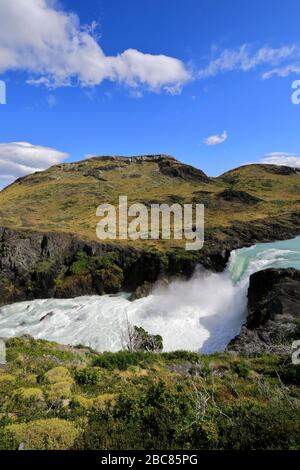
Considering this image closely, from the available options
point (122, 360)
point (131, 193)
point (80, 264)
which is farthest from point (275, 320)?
point (131, 193)

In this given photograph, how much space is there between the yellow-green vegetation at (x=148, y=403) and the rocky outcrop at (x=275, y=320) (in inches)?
94.6

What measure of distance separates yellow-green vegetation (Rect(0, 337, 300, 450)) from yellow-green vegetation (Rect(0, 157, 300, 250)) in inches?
1257

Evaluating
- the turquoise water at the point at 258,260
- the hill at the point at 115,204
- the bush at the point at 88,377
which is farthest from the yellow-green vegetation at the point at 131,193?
the bush at the point at 88,377

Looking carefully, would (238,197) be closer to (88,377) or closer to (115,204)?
(115,204)

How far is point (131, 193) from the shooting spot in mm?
102188

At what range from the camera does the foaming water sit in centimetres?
3312

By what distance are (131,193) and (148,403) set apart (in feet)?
302

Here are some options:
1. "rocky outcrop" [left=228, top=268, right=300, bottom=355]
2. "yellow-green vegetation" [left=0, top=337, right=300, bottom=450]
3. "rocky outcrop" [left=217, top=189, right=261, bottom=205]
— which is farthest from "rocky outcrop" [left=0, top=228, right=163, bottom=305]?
"rocky outcrop" [left=217, top=189, right=261, bottom=205]

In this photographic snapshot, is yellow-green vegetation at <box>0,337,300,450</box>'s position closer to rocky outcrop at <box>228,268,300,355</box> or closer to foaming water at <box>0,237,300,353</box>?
rocky outcrop at <box>228,268,300,355</box>

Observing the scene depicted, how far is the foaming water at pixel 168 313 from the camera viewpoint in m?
33.1

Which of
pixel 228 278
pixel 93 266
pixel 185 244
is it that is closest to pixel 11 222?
pixel 93 266

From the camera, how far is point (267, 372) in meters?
18.0

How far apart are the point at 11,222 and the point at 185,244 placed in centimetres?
3355

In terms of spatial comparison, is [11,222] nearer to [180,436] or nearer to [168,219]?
[168,219]
